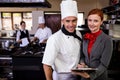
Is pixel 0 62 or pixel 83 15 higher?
pixel 83 15

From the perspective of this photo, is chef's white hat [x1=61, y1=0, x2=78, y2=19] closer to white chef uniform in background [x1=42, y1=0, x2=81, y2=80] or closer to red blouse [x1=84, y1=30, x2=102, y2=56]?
white chef uniform in background [x1=42, y1=0, x2=81, y2=80]

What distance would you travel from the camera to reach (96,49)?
6.19 ft

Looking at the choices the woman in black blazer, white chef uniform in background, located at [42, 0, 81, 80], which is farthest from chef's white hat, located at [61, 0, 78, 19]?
the woman in black blazer

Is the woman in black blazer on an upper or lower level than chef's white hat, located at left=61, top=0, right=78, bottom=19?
lower

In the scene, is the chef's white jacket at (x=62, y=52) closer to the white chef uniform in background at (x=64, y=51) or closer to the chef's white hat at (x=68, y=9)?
the white chef uniform in background at (x=64, y=51)

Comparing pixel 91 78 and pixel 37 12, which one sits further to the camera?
pixel 37 12

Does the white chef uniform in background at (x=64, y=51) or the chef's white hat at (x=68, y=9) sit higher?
the chef's white hat at (x=68, y=9)

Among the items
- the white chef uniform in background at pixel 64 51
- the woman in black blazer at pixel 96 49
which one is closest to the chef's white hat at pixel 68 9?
the white chef uniform in background at pixel 64 51

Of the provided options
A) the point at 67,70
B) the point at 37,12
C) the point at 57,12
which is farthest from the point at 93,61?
the point at 57,12

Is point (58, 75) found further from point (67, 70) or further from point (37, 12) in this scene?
point (37, 12)

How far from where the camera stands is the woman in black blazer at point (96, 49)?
187 centimetres

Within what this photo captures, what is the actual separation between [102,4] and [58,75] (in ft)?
23.3

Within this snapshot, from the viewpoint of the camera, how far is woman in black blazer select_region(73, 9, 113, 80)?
1.87 meters

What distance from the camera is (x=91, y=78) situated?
1884 mm
